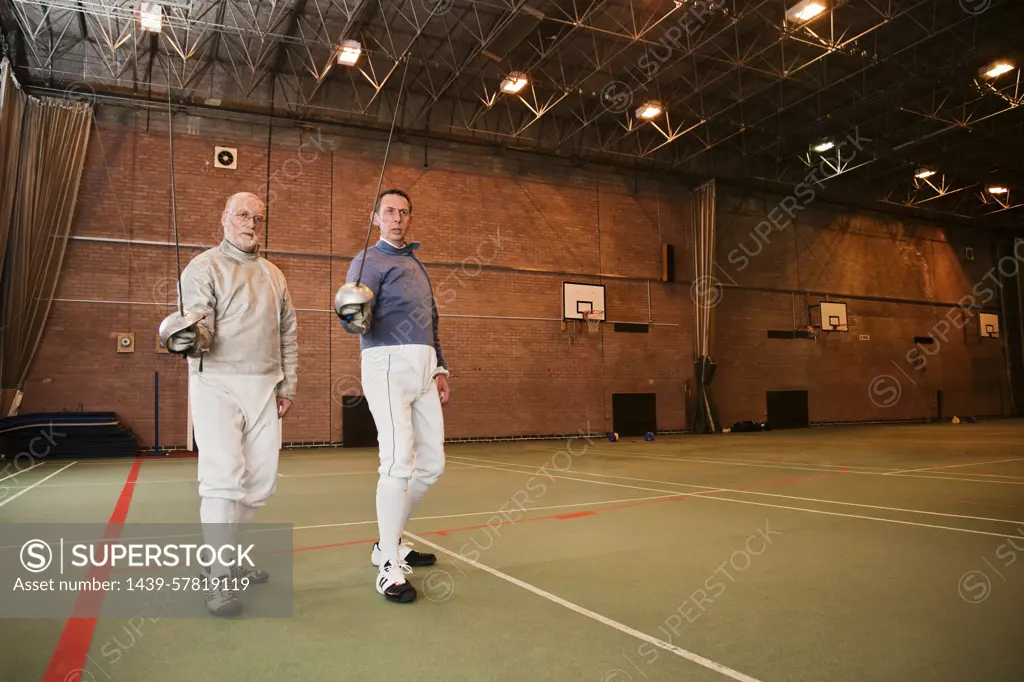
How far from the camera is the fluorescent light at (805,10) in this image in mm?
11422

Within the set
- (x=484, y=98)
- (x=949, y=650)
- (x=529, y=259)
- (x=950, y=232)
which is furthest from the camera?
(x=950, y=232)

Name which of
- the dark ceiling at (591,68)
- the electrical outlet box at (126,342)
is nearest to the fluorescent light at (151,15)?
the dark ceiling at (591,68)

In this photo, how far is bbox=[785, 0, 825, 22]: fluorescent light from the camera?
11.4 m

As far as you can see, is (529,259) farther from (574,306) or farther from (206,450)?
(206,450)

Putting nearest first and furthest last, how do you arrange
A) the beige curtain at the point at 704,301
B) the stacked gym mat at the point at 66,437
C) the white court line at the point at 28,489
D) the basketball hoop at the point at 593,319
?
1. the white court line at the point at 28,489
2. the stacked gym mat at the point at 66,437
3. the basketball hoop at the point at 593,319
4. the beige curtain at the point at 704,301

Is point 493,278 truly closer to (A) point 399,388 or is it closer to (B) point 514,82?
(B) point 514,82

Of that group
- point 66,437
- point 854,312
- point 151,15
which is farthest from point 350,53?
point 854,312

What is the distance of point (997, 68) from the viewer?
13.7 meters

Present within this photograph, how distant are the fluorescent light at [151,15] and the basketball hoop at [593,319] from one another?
10912 mm

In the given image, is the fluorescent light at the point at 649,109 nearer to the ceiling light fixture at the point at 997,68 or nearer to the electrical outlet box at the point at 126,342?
the ceiling light fixture at the point at 997,68

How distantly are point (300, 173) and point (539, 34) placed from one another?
6.05 meters

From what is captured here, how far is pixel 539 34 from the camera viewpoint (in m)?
13.0

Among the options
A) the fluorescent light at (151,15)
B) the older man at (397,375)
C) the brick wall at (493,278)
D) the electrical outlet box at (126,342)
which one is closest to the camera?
the older man at (397,375)

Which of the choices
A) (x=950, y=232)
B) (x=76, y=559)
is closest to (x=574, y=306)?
(x=76, y=559)
